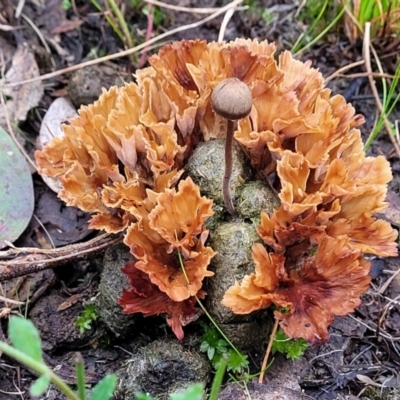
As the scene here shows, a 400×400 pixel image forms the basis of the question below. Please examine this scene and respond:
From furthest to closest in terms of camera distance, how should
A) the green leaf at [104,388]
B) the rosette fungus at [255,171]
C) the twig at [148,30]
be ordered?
the twig at [148,30] < the rosette fungus at [255,171] < the green leaf at [104,388]

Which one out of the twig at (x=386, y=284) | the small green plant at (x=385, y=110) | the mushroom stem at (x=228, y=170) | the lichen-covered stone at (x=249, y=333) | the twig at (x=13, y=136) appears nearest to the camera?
the mushroom stem at (x=228, y=170)

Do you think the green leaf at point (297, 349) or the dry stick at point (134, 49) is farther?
the dry stick at point (134, 49)

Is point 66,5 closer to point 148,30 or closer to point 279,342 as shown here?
point 148,30

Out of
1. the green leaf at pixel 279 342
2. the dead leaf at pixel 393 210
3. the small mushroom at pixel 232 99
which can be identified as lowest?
the dead leaf at pixel 393 210

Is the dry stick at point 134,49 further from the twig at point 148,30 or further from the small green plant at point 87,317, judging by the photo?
the small green plant at point 87,317

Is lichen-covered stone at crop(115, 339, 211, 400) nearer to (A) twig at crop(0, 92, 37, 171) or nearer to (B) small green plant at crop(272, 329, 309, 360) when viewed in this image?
(B) small green plant at crop(272, 329, 309, 360)

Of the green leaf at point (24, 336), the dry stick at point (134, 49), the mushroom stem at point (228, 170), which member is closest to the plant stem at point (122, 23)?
the dry stick at point (134, 49)

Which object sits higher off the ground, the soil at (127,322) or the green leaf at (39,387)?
the green leaf at (39,387)
